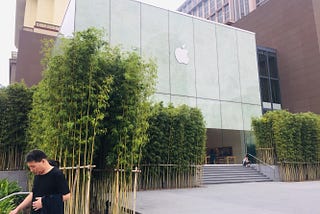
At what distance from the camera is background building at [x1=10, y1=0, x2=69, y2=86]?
11.5 meters

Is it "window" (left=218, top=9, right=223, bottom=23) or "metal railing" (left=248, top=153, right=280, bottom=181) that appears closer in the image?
"metal railing" (left=248, top=153, right=280, bottom=181)

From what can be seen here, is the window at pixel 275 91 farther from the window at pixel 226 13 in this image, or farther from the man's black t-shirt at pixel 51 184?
the man's black t-shirt at pixel 51 184

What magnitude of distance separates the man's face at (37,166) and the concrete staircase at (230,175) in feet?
25.9

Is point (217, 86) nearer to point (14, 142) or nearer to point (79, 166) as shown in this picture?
point (14, 142)

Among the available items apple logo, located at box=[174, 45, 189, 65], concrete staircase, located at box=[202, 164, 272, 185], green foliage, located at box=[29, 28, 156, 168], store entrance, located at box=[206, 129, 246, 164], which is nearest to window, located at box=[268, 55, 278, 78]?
store entrance, located at box=[206, 129, 246, 164]

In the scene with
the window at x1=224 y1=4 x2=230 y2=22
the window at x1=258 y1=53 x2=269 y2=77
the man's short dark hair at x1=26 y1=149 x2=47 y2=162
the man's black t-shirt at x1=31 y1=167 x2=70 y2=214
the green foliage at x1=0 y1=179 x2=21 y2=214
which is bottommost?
the green foliage at x1=0 y1=179 x2=21 y2=214

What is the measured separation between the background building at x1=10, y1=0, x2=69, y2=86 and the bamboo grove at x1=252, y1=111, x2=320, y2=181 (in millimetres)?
8417

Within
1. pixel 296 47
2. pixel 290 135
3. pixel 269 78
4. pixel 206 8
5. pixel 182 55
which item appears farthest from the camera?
pixel 206 8

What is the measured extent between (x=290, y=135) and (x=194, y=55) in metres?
5.52

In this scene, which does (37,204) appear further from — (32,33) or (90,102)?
(32,33)

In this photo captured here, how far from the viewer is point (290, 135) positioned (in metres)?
10.1

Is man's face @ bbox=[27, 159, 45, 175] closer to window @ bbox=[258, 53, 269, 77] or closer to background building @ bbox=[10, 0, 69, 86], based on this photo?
background building @ bbox=[10, 0, 69, 86]

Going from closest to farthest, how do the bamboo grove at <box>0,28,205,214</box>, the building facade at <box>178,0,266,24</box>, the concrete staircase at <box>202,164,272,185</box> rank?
1. the bamboo grove at <box>0,28,205,214</box>
2. the concrete staircase at <box>202,164,272,185</box>
3. the building facade at <box>178,0,266,24</box>

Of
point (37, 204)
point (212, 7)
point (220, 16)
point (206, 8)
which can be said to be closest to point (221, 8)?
point (220, 16)
